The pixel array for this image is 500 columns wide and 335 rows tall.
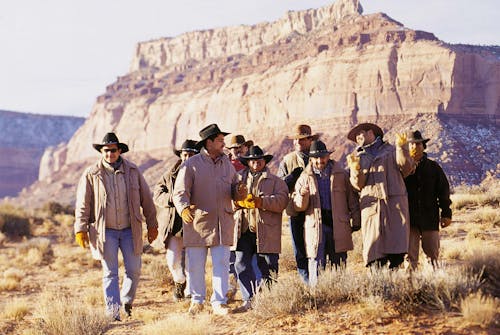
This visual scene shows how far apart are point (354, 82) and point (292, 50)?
1932cm

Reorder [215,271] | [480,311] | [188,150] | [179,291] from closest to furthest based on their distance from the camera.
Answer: [480,311]
[215,271]
[188,150]
[179,291]

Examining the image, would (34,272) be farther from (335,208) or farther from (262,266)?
(335,208)

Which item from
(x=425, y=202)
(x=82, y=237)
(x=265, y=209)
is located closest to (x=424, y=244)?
(x=425, y=202)

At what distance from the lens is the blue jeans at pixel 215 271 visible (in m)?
7.13

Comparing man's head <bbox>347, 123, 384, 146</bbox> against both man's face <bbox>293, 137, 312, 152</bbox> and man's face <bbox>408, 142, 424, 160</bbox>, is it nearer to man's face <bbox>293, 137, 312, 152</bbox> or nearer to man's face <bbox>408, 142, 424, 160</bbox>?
man's face <bbox>408, 142, 424, 160</bbox>

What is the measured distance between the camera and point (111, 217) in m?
7.47

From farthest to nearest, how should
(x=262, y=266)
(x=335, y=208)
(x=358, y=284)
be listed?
(x=262, y=266) → (x=335, y=208) → (x=358, y=284)

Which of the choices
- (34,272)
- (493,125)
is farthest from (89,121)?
(34,272)

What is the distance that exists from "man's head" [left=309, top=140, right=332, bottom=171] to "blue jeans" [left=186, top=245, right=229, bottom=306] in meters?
1.49

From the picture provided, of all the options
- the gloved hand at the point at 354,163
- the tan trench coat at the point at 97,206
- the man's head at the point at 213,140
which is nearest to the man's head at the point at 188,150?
the tan trench coat at the point at 97,206

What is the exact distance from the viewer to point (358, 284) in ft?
19.6

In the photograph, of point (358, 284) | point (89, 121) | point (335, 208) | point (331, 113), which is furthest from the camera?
point (89, 121)

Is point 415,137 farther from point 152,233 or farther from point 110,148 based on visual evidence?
point 110,148

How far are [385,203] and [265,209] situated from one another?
159 centimetres
